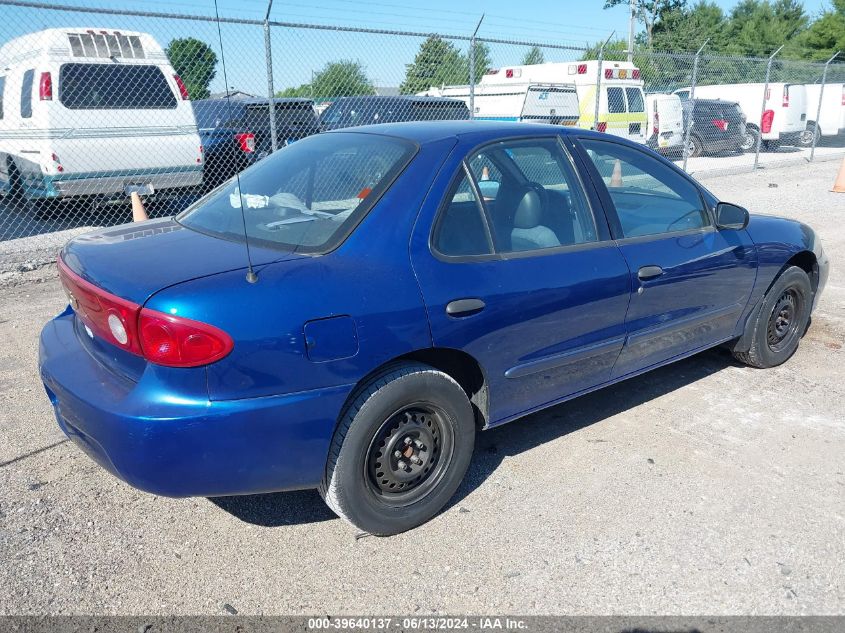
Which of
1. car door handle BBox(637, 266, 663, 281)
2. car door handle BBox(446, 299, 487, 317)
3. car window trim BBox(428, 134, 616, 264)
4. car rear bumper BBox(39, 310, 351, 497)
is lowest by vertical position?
car rear bumper BBox(39, 310, 351, 497)

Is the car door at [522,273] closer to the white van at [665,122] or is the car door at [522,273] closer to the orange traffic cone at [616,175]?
the orange traffic cone at [616,175]

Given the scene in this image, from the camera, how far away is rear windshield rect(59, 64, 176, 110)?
28.0ft

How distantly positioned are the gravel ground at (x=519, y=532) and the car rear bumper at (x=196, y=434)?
400mm

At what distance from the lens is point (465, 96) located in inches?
591

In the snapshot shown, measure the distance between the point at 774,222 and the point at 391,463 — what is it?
10.1 feet

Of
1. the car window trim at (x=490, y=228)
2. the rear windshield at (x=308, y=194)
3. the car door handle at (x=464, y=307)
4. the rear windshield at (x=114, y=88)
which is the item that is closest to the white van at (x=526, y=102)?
the rear windshield at (x=114, y=88)

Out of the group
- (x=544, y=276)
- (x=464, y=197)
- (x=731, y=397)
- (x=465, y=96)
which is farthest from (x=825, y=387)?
(x=465, y=96)

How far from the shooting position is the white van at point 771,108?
70.4 feet

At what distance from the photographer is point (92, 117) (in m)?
8.52

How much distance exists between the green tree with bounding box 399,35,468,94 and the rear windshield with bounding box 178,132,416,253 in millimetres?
6382

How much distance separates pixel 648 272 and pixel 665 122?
16657 millimetres

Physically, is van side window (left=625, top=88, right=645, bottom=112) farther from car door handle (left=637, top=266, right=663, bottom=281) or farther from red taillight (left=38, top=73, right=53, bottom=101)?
car door handle (left=637, top=266, right=663, bottom=281)

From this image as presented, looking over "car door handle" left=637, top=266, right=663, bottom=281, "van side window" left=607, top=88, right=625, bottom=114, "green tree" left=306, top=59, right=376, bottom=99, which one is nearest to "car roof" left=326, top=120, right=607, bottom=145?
"car door handle" left=637, top=266, right=663, bottom=281

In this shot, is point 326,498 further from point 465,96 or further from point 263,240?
point 465,96
